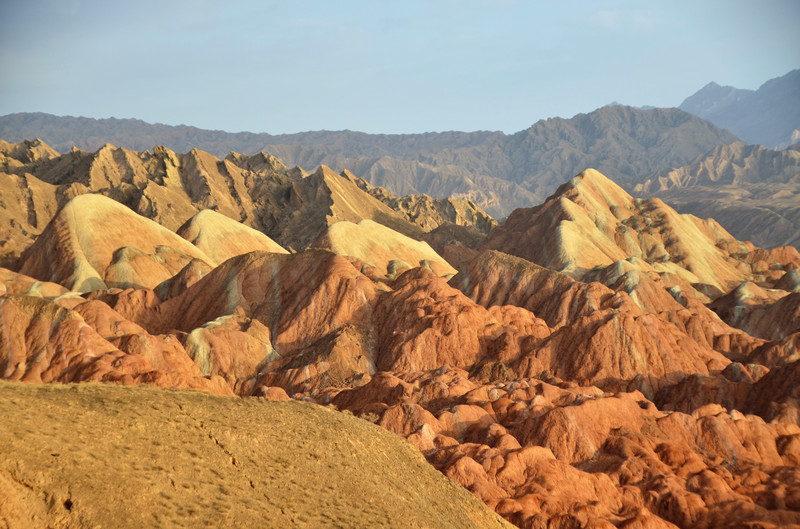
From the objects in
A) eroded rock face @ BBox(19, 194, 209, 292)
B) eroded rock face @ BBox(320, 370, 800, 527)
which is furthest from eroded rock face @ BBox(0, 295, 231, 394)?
eroded rock face @ BBox(19, 194, 209, 292)

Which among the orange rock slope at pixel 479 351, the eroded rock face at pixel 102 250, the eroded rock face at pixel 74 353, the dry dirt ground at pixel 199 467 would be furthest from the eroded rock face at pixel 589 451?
the eroded rock face at pixel 102 250

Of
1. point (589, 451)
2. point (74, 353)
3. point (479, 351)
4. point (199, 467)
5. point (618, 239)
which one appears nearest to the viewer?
point (199, 467)

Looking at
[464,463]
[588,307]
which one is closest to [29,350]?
[464,463]

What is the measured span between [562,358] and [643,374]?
666 cm

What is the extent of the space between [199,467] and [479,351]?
45623mm

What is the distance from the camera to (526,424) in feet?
161

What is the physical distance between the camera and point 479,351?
226 feet

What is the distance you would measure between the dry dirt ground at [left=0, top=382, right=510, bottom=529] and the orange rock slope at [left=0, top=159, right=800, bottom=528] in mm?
8492

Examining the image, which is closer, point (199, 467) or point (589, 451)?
point (199, 467)

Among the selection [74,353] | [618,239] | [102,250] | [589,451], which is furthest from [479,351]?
[618,239]

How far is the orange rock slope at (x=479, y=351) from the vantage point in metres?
42.1

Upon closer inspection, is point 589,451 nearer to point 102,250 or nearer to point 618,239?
point 102,250

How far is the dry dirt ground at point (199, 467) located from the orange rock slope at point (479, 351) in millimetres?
8492

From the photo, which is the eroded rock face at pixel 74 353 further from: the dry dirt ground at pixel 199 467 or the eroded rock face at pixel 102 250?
the eroded rock face at pixel 102 250
